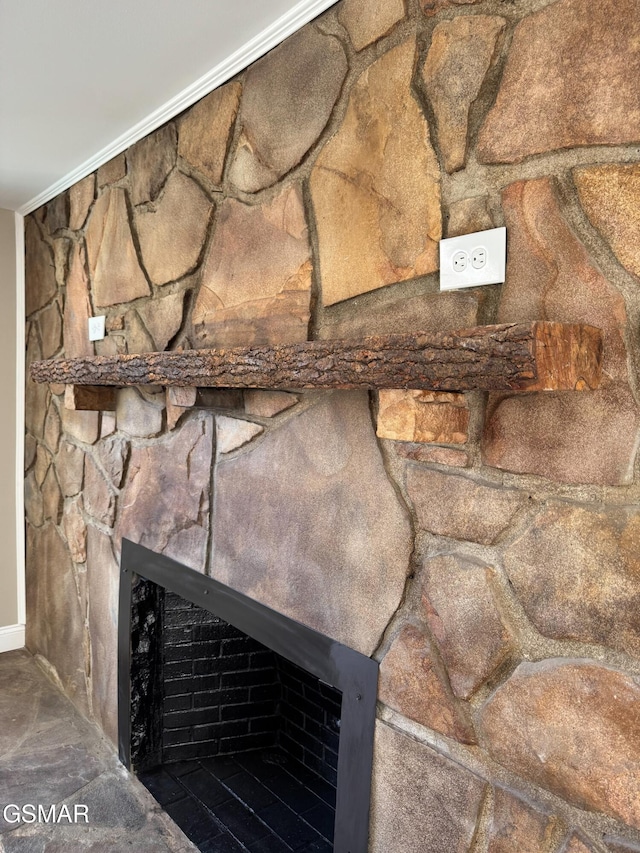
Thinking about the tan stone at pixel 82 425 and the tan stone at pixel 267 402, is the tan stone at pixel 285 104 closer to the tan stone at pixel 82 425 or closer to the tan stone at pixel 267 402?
the tan stone at pixel 267 402

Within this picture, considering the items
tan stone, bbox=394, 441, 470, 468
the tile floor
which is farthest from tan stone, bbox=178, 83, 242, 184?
the tile floor

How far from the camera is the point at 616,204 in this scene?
882mm

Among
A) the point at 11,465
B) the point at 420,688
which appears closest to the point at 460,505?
the point at 420,688

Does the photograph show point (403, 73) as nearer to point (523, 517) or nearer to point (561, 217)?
point (561, 217)

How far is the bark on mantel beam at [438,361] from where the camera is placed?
2.71 feet

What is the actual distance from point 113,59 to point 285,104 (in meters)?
0.50

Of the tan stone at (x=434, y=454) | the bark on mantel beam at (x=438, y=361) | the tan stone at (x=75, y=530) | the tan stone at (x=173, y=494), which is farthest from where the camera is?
the tan stone at (x=75, y=530)

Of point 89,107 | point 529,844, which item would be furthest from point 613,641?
point 89,107

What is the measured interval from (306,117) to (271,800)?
198cm

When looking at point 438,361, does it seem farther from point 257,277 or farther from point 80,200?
point 80,200

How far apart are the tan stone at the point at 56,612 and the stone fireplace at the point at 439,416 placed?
3.46 ft

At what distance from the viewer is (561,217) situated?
0.94 metres

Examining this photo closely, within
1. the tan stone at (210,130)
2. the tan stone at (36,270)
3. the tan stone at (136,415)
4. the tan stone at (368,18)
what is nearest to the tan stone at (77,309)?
the tan stone at (36,270)

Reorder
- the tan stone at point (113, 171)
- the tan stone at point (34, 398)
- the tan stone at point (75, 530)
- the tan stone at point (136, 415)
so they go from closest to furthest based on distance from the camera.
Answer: the tan stone at point (136, 415), the tan stone at point (113, 171), the tan stone at point (75, 530), the tan stone at point (34, 398)
